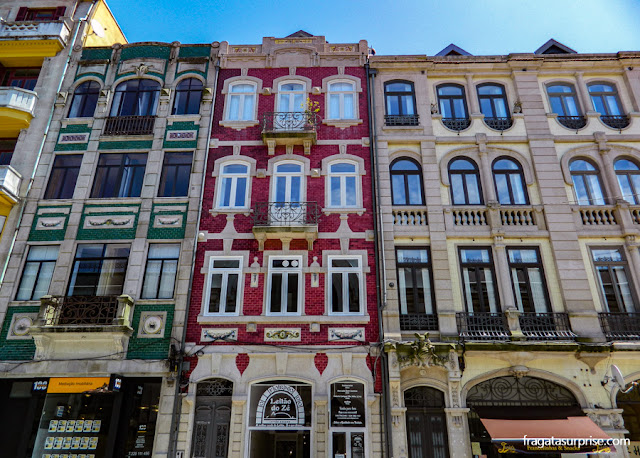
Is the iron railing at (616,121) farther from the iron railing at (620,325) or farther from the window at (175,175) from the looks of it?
the window at (175,175)

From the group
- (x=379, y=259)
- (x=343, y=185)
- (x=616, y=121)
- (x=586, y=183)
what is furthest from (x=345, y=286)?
(x=616, y=121)

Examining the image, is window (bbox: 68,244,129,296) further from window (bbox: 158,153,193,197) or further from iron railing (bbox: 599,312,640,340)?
iron railing (bbox: 599,312,640,340)

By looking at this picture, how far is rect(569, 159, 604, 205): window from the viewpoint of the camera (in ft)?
48.6

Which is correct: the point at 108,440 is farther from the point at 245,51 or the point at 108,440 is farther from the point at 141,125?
the point at 245,51

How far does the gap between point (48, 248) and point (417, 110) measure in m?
14.5

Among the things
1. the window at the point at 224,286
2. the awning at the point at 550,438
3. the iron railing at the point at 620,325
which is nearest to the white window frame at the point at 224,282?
the window at the point at 224,286

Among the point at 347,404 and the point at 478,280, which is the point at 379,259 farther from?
the point at 347,404

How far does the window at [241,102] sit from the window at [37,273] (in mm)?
8145

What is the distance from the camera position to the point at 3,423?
13.0 meters

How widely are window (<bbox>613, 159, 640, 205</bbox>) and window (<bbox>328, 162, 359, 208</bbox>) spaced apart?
9.42 m

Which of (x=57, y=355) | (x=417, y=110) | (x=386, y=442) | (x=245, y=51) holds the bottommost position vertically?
(x=386, y=442)

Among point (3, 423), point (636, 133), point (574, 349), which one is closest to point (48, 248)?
point (3, 423)

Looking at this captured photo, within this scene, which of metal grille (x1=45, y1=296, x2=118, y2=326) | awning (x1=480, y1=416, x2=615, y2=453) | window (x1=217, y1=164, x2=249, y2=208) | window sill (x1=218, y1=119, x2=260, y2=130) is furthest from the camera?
window sill (x1=218, y1=119, x2=260, y2=130)

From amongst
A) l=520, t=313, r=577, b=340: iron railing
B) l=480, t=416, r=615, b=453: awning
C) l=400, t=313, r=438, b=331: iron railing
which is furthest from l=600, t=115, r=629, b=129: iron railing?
l=480, t=416, r=615, b=453: awning
